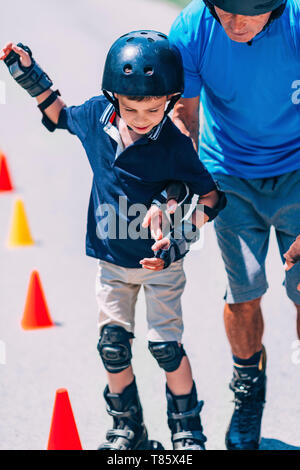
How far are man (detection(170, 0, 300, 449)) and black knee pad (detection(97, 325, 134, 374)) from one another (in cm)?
57

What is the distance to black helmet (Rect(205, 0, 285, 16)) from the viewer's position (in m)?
3.41

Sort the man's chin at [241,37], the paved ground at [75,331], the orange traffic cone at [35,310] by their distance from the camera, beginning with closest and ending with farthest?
1. the man's chin at [241,37]
2. the paved ground at [75,331]
3. the orange traffic cone at [35,310]

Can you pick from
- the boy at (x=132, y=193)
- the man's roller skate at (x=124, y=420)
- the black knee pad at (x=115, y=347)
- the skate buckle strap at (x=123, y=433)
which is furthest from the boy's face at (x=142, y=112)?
the skate buckle strap at (x=123, y=433)

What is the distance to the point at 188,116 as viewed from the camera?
3912mm

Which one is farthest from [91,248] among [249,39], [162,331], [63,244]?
[63,244]

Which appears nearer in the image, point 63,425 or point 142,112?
point 142,112

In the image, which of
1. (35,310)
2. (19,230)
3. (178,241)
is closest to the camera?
(178,241)

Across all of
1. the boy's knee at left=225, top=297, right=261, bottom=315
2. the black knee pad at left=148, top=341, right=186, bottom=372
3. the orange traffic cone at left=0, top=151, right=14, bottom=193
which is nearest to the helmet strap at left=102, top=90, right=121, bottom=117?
the black knee pad at left=148, top=341, right=186, bottom=372

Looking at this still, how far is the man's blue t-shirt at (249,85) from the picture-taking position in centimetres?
365

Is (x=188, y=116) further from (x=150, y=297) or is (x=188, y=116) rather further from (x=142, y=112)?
(x=150, y=297)

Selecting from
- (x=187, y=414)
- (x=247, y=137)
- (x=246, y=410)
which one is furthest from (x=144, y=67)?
(x=246, y=410)

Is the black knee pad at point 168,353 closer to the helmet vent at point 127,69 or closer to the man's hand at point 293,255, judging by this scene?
the man's hand at point 293,255

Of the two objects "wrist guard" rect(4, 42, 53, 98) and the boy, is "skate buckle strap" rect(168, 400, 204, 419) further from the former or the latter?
"wrist guard" rect(4, 42, 53, 98)

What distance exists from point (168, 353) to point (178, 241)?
0.53m
